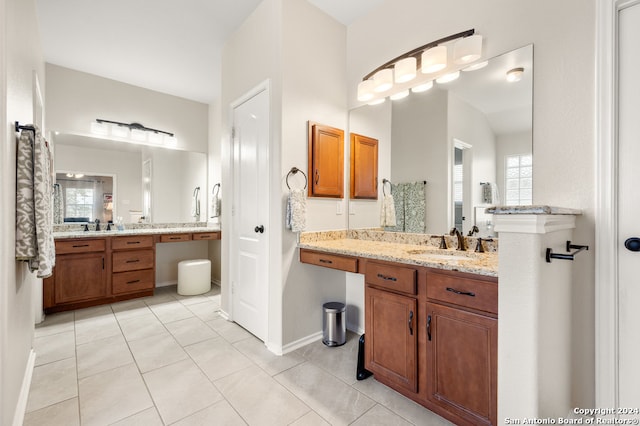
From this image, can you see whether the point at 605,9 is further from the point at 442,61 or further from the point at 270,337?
the point at 270,337

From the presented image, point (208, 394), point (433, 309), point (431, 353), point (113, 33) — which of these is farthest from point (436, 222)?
point (113, 33)

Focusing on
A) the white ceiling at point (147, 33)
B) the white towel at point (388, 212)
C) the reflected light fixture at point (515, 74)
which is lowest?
the white towel at point (388, 212)

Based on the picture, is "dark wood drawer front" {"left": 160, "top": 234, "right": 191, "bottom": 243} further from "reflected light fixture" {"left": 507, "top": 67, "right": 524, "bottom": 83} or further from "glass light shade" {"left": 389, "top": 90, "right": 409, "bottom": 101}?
"reflected light fixture" {"left": 507, "top": 67, "right": 524, "bottom": 83}

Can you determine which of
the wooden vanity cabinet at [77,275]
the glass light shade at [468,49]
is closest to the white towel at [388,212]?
the glass light shade at [468,49]

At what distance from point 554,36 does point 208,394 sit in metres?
2.84

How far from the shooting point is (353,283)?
275 centimetres

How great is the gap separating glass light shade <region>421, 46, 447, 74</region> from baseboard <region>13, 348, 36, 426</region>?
309 centimetres

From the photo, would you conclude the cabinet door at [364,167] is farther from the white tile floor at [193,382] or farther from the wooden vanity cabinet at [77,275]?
the wooden vanity cabinet at [77,275]

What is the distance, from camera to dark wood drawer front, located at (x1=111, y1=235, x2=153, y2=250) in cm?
342

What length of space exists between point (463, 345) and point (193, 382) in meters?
1.69

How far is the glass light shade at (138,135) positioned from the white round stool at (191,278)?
6.00ft

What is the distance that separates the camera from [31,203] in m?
1.43

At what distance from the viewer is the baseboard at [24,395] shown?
1.48m

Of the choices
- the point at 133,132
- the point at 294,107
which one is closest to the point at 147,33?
the point at 133,132
